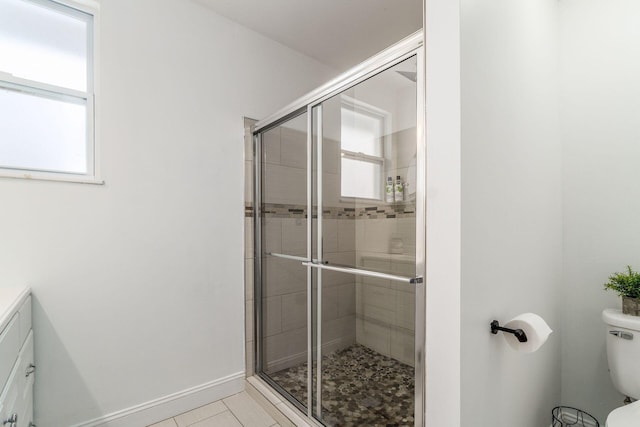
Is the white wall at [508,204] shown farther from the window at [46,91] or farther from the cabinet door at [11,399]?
the window at [46,91]

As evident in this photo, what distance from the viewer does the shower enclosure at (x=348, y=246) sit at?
1288mm

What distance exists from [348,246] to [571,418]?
61.1 inches

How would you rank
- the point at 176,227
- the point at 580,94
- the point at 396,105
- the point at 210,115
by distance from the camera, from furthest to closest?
1. the point at 210,115
2. the point at 176,227
3. the point at 580,94
4. the point at 396,105

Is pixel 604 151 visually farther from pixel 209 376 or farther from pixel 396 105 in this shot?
pixel 209 376

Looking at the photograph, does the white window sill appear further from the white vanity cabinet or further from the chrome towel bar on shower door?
the chrome towel bar on shower door

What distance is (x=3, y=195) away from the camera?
4.68 feet

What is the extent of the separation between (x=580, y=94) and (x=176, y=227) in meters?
2.46

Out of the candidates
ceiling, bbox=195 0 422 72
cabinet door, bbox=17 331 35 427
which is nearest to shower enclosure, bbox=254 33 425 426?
ceiling, bbox=195 0 422 72

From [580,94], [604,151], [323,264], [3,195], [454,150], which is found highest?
[580,94]

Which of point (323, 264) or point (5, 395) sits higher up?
point (323, 264)

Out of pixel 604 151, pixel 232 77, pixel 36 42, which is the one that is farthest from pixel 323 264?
pixel 36 42

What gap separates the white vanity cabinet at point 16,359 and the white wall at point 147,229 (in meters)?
0.16

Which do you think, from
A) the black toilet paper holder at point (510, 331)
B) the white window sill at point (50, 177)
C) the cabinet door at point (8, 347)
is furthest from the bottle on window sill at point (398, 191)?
the white window sill at point (50, 177)

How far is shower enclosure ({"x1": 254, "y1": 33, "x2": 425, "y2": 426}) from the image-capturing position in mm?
1288
